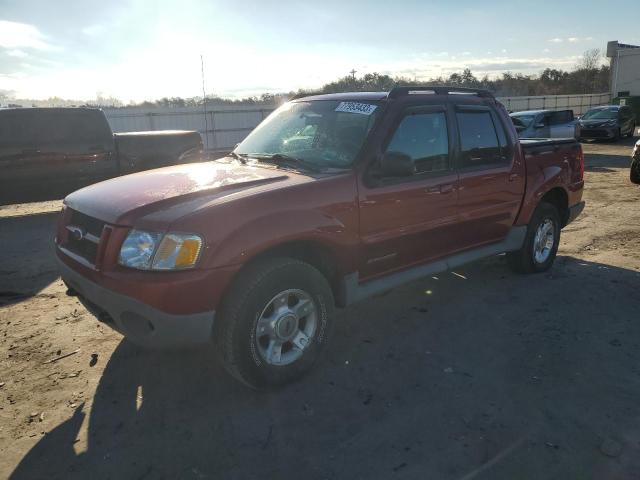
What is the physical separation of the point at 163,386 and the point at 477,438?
80.7 inches

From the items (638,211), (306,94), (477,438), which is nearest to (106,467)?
(477,438)

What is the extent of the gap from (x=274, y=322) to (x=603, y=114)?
25.1 meters

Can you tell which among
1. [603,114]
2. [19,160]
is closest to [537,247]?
[19,160]

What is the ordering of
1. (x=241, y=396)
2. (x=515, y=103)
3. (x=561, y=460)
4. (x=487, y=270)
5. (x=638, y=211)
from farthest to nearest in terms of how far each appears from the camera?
(x=515, y=103) < (x=638, y=211) < (x=487, y=270) < (x=241, y=396) < (x=561, y=460)

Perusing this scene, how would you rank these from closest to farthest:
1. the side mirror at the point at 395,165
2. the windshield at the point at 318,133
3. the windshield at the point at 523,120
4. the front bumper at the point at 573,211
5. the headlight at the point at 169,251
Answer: the headlight at the point at 169,251 < the side mirror at the point at 395,165 < the windshield at the point at 318,133 < the front bumper at the point at 573,211 < the windshield at the point at 523,120

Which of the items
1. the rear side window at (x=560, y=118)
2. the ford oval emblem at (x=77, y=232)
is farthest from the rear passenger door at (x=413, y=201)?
the rear side window at (x=560, y=118)

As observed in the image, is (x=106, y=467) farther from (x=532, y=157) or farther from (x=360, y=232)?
(x=532, y=157)

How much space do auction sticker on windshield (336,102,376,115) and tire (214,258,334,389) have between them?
1.39 metres

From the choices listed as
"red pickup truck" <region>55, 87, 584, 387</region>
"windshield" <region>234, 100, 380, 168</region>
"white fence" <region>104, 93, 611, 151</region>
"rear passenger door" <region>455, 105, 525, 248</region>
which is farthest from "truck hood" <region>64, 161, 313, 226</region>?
"white fence" <region>104, 93, 611, 151</region>

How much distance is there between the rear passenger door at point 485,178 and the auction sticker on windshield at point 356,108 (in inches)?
36.6

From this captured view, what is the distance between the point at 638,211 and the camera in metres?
8.62

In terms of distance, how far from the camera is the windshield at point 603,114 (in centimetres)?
2297

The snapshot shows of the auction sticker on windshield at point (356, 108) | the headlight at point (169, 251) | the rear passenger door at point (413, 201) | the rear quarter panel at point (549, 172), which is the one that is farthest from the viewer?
the rear quarter panel at point (549, 172)

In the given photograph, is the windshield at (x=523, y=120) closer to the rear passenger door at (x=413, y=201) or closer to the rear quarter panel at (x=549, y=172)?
the rear quarter panel at (x=549, y=172)
